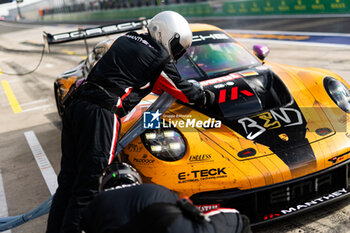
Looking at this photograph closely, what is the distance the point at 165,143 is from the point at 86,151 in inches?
27.4

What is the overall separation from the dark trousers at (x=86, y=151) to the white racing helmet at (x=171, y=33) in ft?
2.19

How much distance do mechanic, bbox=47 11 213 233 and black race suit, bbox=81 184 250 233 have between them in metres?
0.97

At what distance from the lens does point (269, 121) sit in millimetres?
3402

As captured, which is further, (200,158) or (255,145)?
(255,145)

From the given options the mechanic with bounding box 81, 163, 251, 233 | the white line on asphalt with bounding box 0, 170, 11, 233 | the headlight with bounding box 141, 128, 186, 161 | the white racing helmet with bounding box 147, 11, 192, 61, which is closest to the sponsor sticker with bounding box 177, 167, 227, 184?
the headlight with bounding box 141, 128, 186, 161

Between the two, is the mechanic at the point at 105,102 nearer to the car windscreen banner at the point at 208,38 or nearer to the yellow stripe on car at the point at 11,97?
the car windscreen banner at the point at 208,38

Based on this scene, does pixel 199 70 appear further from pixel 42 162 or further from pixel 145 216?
pixel 145 216

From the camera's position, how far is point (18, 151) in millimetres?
5781

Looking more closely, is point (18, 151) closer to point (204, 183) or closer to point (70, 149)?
point (70, 149)

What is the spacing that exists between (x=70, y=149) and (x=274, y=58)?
8.32 metres

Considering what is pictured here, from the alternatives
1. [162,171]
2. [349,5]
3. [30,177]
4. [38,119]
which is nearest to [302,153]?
[162,171]

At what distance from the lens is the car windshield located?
4.23m

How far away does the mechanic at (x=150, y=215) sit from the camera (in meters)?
1.49

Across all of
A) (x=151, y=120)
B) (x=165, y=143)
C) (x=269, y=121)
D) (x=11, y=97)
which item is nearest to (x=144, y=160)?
(x=165, y=143)
